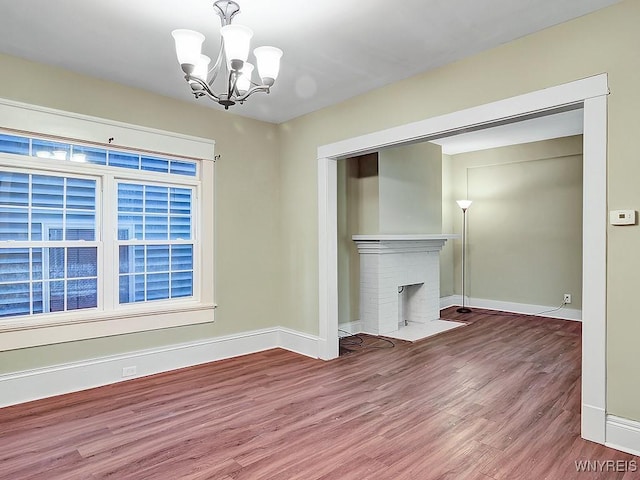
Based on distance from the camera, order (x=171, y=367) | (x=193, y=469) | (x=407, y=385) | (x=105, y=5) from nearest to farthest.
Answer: (x=193, y=469) → (x=105, y=5) → (x=407, y=385) → (x=171, y=367)

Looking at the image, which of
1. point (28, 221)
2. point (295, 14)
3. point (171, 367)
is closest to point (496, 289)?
point (171, 367)

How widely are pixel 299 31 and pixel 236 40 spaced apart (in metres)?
0.84

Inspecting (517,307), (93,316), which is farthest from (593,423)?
(517,307)

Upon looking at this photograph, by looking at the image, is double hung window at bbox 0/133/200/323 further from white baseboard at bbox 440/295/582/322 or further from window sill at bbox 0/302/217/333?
white baseboard at bbox 440/295/582/322

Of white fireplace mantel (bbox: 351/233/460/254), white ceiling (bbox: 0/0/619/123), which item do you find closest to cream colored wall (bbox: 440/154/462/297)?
white fireplace mantel (bbox: 351/233/460/254)

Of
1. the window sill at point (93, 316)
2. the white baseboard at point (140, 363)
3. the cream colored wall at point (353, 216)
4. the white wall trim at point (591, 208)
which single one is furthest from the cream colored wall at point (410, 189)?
the window sill at point (93, 316)

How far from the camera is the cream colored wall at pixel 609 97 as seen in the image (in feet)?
7.81

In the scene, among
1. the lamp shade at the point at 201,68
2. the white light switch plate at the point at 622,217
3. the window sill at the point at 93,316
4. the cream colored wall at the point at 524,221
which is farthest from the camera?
the cream colored wall at the point at 524,221

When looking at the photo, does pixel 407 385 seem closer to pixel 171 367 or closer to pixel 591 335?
pixel 591 335

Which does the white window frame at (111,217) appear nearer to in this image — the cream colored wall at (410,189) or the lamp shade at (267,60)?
the lamp shade at (267,60)

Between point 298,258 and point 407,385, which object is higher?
point 298,258

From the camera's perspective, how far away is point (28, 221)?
3.25 meters

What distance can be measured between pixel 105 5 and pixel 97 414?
2815 mm

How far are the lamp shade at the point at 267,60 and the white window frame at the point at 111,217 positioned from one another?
1999 millimetres
